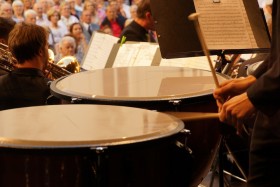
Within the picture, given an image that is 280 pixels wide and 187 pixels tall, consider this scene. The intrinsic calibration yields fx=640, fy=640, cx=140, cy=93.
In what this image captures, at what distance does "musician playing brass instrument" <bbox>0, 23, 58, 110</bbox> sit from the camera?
340 cm

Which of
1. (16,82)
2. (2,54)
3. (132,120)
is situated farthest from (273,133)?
(2,54)

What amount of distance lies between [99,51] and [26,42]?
1724 mm

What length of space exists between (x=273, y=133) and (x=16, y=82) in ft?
6.37

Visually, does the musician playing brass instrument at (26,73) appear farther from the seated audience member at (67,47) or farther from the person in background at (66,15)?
the person in background at (66,15)

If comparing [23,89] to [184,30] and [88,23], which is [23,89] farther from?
[88,23]

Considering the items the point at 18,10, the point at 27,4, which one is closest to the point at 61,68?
the point at 18,10

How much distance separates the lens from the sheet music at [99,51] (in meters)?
5.16

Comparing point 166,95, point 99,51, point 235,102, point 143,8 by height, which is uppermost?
point 235,102

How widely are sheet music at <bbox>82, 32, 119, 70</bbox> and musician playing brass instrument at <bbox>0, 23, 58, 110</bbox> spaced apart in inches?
59.2

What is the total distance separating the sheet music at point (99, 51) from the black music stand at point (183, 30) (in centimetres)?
188

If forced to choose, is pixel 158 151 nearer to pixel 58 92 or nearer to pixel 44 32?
pixel 58 92

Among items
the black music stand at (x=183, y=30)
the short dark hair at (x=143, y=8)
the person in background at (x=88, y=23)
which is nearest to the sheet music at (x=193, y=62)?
the black music stand at (x=183, y=30)

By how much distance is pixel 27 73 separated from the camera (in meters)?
3.49

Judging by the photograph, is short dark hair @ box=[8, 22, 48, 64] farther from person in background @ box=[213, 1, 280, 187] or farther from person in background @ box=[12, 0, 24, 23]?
person in background @ box=[12, 0, 24, 23]
